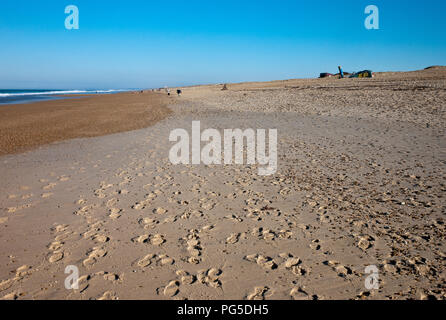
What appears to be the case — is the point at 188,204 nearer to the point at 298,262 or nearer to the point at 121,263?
the point at 121,263

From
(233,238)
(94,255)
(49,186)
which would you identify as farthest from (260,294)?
(49,186)

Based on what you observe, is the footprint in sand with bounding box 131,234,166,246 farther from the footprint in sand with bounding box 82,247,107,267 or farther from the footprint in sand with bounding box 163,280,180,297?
the footprint in sand with bounding box 163,280,180,297

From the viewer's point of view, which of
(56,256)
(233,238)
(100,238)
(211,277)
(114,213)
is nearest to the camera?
(211,277)

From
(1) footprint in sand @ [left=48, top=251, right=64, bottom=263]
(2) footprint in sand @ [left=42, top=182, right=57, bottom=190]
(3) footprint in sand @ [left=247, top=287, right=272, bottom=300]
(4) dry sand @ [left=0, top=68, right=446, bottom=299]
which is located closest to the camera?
(3) footprint in sand @ [left=247, top=287, right=272, bottom=300]

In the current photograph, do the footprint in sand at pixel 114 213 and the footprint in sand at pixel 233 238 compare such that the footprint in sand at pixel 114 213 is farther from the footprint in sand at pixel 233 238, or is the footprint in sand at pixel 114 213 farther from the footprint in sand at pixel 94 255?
the footprint in sand at pixel 233 238

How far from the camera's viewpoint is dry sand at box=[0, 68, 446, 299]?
3.53 meters

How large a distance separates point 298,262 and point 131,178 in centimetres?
544

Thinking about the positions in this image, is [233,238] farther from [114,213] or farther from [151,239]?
[114,213]

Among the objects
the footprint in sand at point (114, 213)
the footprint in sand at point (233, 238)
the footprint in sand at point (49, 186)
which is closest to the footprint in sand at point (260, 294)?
the footprint in sand at point (233, 238)

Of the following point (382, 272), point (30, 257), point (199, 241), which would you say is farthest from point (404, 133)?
point (30, 257)

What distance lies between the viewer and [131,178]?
762 centimetres

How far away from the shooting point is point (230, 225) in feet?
16.4

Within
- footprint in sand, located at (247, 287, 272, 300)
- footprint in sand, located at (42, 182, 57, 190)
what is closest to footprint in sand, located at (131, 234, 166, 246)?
footprint in sand, located at (247, 287, 272, 300)

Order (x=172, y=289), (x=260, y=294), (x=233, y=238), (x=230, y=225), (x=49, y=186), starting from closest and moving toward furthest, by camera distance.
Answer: (x=260, y=294)
(x=172, y=289)
(x=233, y=238)
(x=230, y=225)
(x=49, y=186)
